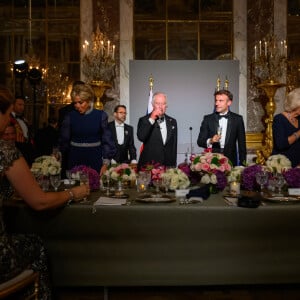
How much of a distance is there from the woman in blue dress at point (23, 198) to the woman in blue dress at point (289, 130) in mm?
2259

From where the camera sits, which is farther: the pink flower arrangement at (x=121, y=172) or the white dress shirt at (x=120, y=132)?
the white dress shirt at (x=120, y=132)

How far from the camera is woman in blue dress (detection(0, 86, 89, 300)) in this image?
2482 mm

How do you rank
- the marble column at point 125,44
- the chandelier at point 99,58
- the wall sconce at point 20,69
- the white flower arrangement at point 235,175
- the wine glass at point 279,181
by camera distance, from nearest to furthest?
the wine glass at point 279,181 → the white flower arrangement at point 235,175 → the chandelier at point 99,58 → the wall sconce at point 20,69 → the marble column at point 125,44

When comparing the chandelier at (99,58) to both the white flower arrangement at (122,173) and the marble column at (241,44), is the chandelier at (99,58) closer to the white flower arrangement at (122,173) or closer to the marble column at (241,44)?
the marble column at (241,44)

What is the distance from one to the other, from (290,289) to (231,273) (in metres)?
0.71

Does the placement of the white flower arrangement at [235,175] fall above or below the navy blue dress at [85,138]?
below

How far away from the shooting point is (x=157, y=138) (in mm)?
5211

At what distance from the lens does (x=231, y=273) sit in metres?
3.10

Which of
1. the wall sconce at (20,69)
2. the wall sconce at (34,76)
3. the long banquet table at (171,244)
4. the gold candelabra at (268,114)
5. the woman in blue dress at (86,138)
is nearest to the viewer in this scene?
the long banquet table at (171,244)

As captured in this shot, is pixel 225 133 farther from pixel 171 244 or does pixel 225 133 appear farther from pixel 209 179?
pixel 171 244

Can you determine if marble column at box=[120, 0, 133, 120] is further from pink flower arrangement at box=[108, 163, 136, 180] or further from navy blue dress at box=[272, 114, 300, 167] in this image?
pink flower arrangement at box=[108, 163, 136, 180]

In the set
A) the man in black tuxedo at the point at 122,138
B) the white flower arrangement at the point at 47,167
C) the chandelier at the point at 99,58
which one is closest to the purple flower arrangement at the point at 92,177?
the white flower arrangement at the point at 47,167

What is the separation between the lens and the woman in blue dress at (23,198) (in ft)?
8.14

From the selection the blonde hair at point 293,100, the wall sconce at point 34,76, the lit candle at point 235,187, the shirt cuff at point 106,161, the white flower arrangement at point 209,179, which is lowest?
the lit candle at point 235,187
